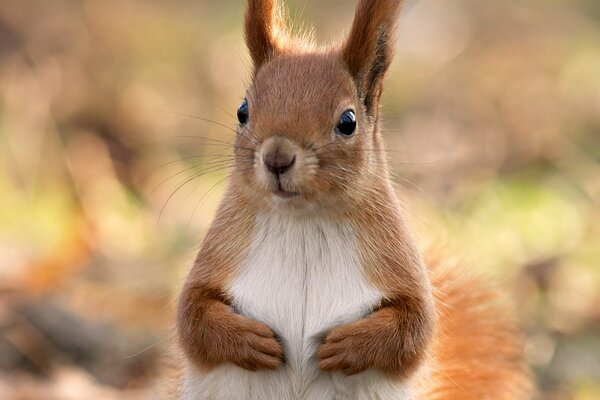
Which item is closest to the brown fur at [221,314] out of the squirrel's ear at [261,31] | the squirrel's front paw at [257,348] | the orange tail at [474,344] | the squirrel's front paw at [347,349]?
the squirrel's front paw at [257,348]

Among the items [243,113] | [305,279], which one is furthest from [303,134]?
[305,279]

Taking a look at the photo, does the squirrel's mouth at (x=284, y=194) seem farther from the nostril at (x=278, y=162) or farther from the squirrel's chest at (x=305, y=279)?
the squirrel's chest at (x=305, y=279)

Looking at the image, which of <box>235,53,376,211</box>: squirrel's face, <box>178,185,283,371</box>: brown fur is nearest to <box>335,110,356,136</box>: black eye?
<box>235,53,376,211</box>: squirrel's face

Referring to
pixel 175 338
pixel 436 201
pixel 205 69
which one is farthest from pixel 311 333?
pixel 205 69

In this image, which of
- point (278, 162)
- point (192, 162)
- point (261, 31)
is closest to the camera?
point (278, 162)

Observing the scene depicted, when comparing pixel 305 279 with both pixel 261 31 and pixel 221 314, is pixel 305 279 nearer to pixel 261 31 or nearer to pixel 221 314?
pixel 221 314

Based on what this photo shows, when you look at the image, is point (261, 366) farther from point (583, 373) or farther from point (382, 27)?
point (583, 373)

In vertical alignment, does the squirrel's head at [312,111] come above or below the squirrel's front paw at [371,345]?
above
